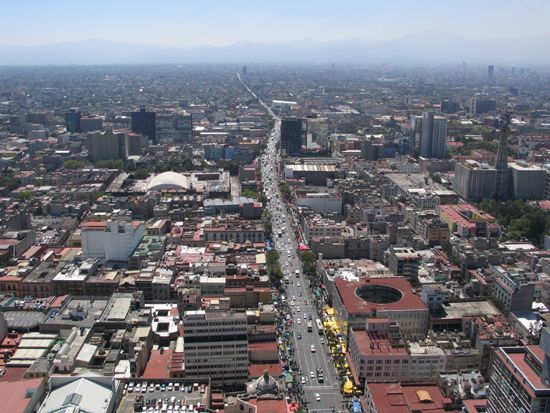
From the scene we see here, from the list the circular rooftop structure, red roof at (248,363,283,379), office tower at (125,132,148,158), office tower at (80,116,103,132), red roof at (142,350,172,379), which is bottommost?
red roof at (248,363,283,379)

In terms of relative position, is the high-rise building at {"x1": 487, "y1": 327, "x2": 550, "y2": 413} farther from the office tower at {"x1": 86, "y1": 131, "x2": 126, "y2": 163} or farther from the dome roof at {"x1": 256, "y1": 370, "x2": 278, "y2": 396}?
the office tower at {"x1": 86, "y1": 131, "x2": 126, "y2": 163}

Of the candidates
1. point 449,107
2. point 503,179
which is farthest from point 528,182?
point 449,107

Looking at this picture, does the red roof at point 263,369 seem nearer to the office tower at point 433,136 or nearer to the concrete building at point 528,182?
the concrete building at point 528,182

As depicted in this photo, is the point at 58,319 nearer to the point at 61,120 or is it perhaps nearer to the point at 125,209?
the point at 125,209

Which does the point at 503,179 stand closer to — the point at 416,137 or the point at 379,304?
the point at 416,137

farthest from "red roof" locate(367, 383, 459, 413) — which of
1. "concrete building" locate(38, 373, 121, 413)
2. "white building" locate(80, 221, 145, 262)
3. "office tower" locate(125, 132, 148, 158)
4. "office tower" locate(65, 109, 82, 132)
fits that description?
"office tower" locate(65, 109, 82, 132)

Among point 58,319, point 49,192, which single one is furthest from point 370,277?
point 49,192
